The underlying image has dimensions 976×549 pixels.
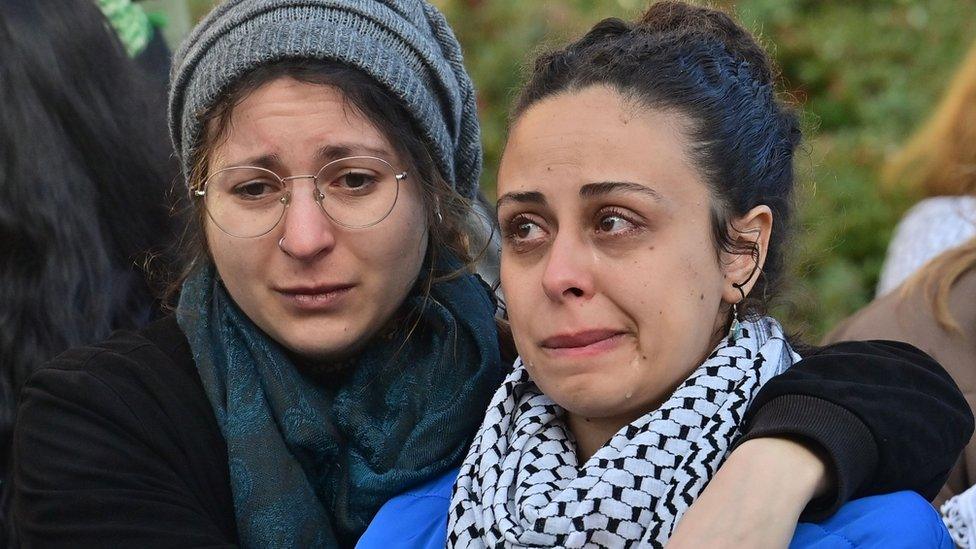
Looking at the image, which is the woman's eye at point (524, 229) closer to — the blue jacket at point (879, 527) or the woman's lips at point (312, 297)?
the woman's lips at point (312, 297)

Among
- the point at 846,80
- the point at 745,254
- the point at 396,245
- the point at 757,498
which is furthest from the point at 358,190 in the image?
the point at 846,80

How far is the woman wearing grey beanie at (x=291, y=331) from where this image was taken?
6.79 ft

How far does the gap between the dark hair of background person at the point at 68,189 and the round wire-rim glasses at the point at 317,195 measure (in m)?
0.43

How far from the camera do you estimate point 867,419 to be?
1801 mm

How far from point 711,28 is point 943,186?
4.83ft

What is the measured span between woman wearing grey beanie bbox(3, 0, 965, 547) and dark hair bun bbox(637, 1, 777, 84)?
17.5 inches

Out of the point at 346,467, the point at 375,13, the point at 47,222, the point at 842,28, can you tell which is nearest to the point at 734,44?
the point at 375,13

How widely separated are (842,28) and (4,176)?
3916 millimetres

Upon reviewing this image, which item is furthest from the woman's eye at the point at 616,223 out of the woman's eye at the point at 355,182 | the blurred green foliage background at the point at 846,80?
the blurred green foliage background at the point at 846,80

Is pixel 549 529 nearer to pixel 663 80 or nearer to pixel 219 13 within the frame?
pixel 663 80

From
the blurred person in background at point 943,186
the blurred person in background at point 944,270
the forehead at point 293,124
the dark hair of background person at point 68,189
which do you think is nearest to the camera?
the forehead at point 293,124

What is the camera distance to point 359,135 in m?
2.19

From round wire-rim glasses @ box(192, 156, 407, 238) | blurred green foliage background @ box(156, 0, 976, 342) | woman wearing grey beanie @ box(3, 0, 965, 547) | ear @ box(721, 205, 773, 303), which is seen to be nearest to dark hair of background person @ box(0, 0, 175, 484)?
woman wearing grey beanie @ box(3, 0, 965, 547)

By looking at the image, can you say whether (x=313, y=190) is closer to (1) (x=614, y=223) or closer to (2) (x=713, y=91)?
(1) (x=614, y=223)
